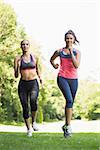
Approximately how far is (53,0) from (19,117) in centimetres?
523

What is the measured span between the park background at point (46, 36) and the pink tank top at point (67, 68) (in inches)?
26.7

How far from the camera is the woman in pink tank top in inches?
171

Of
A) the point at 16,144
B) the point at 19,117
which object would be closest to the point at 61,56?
the point at 16,144

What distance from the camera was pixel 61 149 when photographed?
370cm

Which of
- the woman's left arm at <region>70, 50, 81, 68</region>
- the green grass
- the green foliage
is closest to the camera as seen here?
the green grass

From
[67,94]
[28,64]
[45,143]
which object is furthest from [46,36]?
[45,143]

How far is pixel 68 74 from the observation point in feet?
14.5

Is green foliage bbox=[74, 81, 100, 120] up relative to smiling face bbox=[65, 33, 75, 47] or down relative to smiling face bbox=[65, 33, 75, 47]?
down

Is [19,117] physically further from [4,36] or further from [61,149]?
[61,149]

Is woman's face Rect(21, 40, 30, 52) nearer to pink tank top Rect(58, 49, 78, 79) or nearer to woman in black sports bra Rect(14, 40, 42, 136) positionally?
woman in black sports bra Rect(14, 40, 42, 136)

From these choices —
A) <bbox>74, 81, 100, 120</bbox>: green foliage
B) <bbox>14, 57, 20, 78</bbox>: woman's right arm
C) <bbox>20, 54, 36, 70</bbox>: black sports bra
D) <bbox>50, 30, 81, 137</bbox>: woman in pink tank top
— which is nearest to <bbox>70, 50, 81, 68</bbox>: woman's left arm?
<bbox>50, 30, 81, 137</bbox>: woman in pink tank top

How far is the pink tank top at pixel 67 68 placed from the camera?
4.43m

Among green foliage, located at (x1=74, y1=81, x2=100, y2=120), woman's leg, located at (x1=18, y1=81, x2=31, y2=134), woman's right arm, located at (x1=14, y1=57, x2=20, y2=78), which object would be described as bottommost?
green foliage, located at (x1=74, y1=81, x2=100, y2=120)

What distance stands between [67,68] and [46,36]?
353 cm
